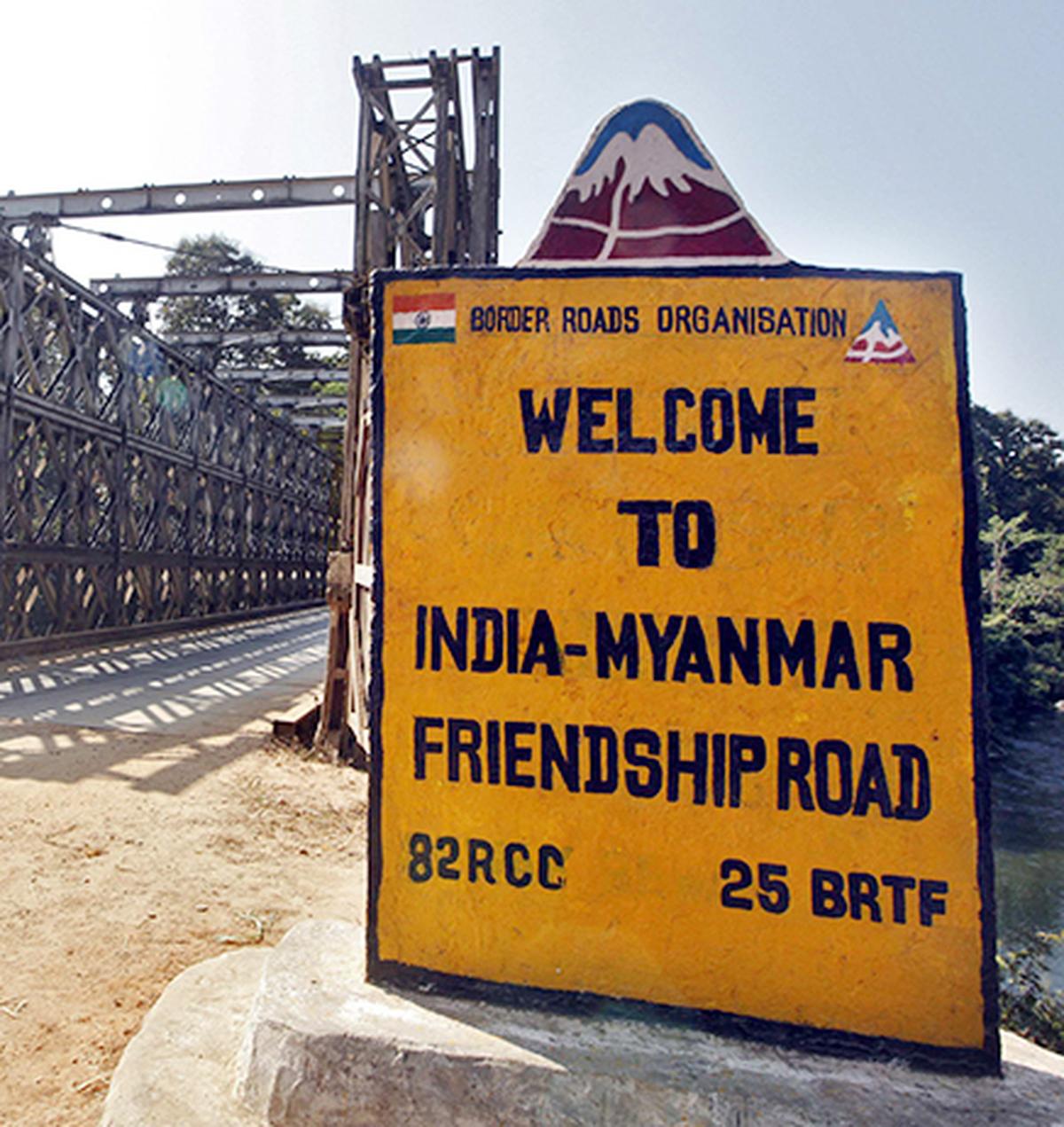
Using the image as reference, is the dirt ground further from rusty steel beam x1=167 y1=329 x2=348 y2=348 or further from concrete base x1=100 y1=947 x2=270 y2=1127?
rusty steel beam x1=167 y1=329 x2=348 y2=348

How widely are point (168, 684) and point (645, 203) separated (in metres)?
11.1

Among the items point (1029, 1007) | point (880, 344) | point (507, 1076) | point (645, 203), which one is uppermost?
point (645, 203)

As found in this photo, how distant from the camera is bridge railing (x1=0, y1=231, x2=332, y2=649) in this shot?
13.1 meters

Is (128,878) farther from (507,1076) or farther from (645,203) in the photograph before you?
(645,203)

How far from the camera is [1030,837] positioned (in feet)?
67.4

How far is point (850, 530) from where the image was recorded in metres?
1.98

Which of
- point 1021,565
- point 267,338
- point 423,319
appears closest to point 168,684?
point 423,319

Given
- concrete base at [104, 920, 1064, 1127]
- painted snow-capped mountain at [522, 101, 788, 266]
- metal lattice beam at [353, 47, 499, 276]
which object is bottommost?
concrete base at [104, 920, 1064, 1127]

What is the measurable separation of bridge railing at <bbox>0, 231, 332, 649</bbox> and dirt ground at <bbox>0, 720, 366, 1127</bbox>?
7890 mm

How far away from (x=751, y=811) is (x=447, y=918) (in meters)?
0.90

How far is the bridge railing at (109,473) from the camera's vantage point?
13094 millimetres

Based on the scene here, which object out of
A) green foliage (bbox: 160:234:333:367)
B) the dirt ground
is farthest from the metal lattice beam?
green foliage (bbox: 160:234:333:367)

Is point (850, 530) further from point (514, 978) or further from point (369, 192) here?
point (369, 192)

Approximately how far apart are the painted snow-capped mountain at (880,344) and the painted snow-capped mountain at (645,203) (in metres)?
0.43
